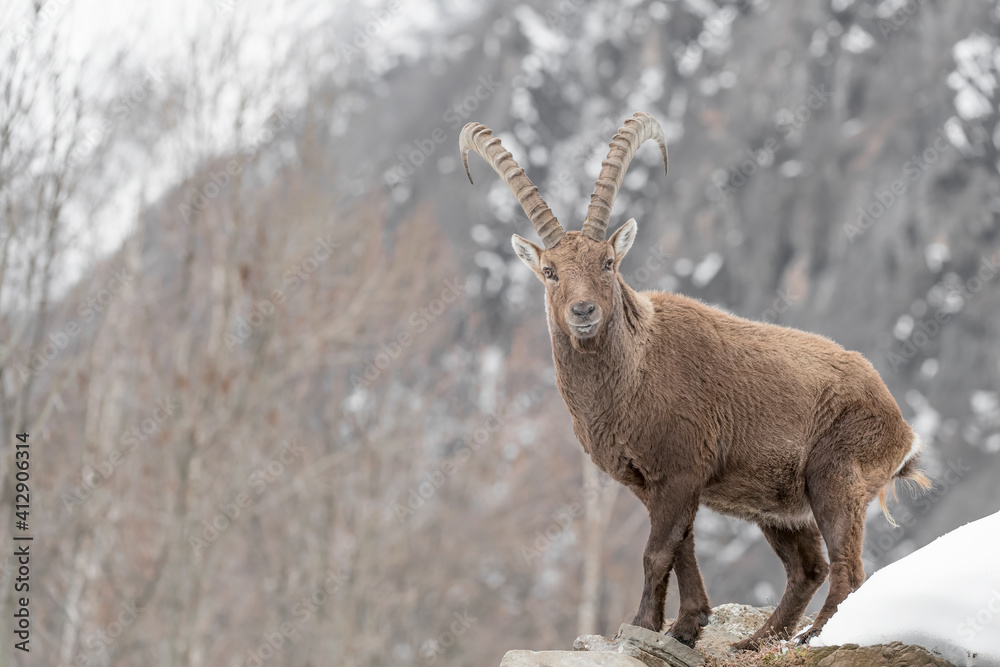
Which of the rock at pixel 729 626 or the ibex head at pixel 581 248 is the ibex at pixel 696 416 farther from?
the rock at pixel 729 626

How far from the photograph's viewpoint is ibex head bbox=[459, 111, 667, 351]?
19.7 ft

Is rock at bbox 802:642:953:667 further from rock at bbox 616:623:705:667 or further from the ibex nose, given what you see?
the ibex nose

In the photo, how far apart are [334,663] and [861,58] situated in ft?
114

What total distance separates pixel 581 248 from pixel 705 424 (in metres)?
1.49

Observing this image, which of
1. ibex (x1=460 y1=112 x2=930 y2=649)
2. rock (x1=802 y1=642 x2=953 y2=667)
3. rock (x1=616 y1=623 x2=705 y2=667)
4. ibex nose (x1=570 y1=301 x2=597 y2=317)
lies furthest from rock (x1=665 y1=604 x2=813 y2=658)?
ibex nose (x1=570 y1=301 x2=597 y2=317)

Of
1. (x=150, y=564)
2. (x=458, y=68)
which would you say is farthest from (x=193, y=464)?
(x=458, y=68)

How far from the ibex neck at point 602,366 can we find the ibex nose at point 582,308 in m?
0.40

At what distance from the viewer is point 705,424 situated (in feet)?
20.6

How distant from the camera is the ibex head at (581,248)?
602 centimetres

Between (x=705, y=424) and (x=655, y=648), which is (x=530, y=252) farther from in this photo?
(x=655, y=648)

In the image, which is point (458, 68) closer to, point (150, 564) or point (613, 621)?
point (613, 621)

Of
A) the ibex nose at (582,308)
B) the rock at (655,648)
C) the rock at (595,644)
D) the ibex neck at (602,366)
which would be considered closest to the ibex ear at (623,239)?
the ibex neck at (602,366)

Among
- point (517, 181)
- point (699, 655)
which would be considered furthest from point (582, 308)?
point (699, 655)

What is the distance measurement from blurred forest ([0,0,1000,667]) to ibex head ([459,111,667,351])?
3522 millimetres
